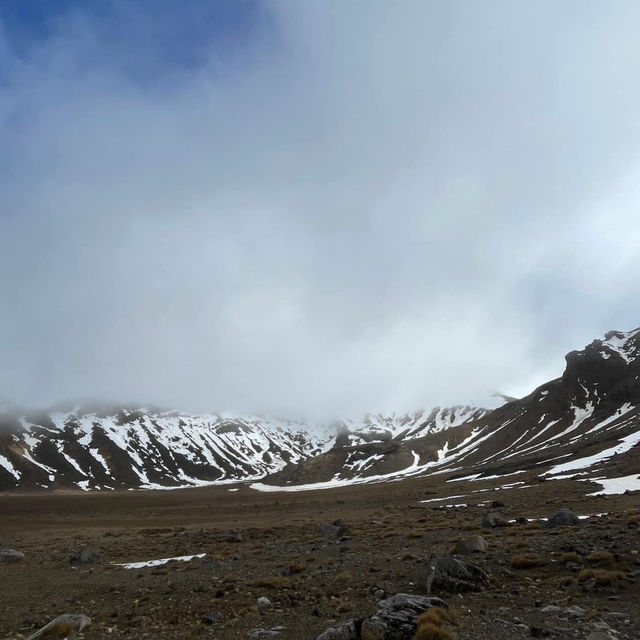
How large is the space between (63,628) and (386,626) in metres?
9.06

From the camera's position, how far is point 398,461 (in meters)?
173

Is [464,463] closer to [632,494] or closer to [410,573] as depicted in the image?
[632,494]

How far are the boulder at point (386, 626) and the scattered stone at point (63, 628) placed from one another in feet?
23.9

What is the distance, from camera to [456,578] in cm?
1342

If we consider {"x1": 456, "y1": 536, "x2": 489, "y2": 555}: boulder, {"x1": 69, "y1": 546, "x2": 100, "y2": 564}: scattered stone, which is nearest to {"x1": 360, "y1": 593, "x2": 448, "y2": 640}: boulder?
{"x1": 456, "y1": 536, "x2": 489, "y2": 555}: boulder

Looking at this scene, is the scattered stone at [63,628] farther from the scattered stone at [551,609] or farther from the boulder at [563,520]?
the boulder at [563,520]

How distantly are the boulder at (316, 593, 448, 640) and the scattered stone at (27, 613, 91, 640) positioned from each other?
728 centimetres

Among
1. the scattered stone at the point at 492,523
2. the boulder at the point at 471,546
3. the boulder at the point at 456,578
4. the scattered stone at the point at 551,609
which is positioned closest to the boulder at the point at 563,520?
the scattered stone at the point at 492,523

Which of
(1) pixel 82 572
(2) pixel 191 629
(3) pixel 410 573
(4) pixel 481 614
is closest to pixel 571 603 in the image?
(4) pixel 481 614

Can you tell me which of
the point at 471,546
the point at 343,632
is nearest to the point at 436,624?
the point at 343,632

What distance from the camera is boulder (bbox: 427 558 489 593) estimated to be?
13.2 metres

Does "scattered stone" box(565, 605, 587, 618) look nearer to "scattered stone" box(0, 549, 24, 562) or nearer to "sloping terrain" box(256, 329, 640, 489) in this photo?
"scattered stone" box(0, 549, 24, 562)

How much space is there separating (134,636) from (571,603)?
11595 millimetres

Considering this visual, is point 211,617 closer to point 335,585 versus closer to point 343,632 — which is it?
point 335,585
